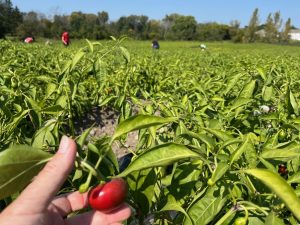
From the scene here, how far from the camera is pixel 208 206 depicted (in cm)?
128

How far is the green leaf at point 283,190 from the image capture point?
0.92 meters

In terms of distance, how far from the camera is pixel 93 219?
1230 millimetres

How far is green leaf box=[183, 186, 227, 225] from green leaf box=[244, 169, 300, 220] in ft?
0.98

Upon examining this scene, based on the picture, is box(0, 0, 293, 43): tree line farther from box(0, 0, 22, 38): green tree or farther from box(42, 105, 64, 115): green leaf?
box(42, 105, 64, 115): green leaf

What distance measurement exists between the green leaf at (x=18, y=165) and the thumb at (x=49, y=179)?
23 millimetres

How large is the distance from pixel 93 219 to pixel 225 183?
0.41m

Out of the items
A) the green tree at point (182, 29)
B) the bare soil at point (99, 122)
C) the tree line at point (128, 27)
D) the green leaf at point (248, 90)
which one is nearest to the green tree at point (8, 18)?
the tree line at point (128, 27)

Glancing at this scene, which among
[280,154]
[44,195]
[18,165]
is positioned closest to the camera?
[18,165]

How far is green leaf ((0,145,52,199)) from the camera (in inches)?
34.3

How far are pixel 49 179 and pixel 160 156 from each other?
29 centimetres

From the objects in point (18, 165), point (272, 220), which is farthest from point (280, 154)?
A: point (18, 165)

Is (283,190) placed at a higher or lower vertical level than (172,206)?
higher

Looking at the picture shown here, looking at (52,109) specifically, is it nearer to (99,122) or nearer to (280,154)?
(280,154)

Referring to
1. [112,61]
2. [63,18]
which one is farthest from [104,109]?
[63,18]
